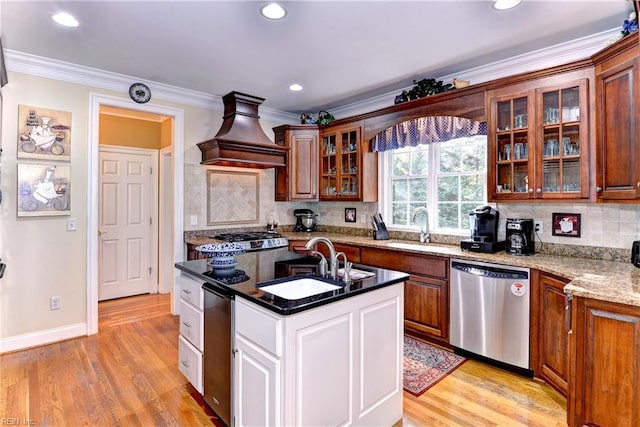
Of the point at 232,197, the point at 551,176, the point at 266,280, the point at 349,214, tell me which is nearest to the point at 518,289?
the point at 551,176

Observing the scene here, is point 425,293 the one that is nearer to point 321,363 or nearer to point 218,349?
point 321,363

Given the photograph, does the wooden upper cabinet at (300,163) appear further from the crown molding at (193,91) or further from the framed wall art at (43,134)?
the framed wall art at (43,134)

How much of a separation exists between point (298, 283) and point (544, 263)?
186 centimetres

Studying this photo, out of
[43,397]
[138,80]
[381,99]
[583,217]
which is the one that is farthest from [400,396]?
[138,80]

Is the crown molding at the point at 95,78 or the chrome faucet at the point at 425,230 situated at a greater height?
the crown molding at the point at 95,78

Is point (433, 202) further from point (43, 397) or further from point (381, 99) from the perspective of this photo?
point (43, 397)

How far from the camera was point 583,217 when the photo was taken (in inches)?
108

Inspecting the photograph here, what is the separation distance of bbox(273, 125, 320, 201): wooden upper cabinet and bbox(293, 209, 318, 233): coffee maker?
1.34 feet

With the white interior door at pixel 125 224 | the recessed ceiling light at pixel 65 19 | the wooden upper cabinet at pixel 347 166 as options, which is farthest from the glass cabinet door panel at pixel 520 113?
the white interior door at pixel 125 224

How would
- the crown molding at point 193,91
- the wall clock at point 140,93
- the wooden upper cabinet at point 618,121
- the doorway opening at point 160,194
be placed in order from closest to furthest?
the wooden upper cabinet at point 618,121 < the crown molding at point 193,91 < the doorway opening at point 160,194 < the wall clock at point 140,93

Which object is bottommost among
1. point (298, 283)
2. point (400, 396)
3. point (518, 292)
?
point (400, 396)

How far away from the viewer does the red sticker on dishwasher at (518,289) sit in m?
2.52

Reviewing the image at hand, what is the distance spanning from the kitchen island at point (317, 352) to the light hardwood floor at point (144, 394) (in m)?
0.40

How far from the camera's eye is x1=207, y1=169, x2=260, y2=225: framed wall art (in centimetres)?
428
